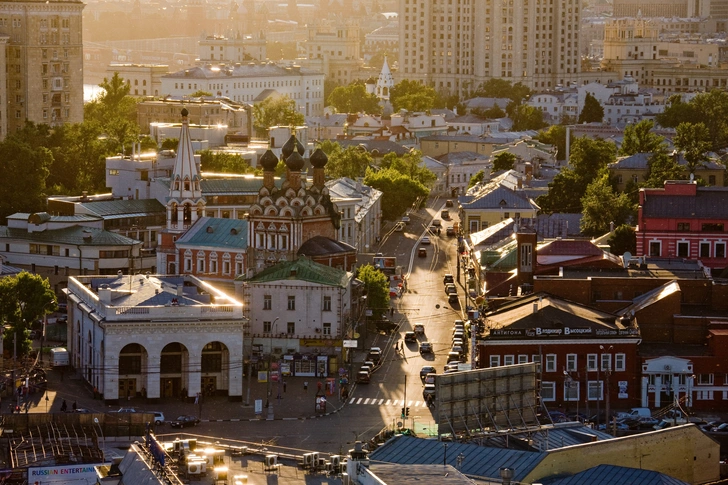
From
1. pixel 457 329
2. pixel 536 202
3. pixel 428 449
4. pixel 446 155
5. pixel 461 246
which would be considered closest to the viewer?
pixel 428 449

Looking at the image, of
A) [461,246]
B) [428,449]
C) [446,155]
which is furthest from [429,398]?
[446,155]

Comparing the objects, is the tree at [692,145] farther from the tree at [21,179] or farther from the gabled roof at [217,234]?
the gabled roof at [217,234]

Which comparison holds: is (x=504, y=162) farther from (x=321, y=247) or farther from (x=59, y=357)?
(x=59, y=357)

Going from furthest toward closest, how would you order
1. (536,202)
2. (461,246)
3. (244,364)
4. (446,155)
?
1. (446,155)
2. (536,202)
3. (461,246)
4. (244,364)

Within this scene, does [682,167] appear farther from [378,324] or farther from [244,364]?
[244,364]

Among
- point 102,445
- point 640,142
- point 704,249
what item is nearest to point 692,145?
point 640,142

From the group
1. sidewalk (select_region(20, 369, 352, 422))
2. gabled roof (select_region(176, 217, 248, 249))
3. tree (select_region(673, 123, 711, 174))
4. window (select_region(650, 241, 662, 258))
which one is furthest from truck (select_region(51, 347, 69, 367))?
tree (select_region(673, 123, 711, 174))

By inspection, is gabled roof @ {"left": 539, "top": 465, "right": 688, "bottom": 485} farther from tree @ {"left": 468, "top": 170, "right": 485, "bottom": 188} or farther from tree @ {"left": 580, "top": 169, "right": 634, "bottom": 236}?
tree @ {"left": 468, "top": 170, "right": 485, "bottom": 188}
